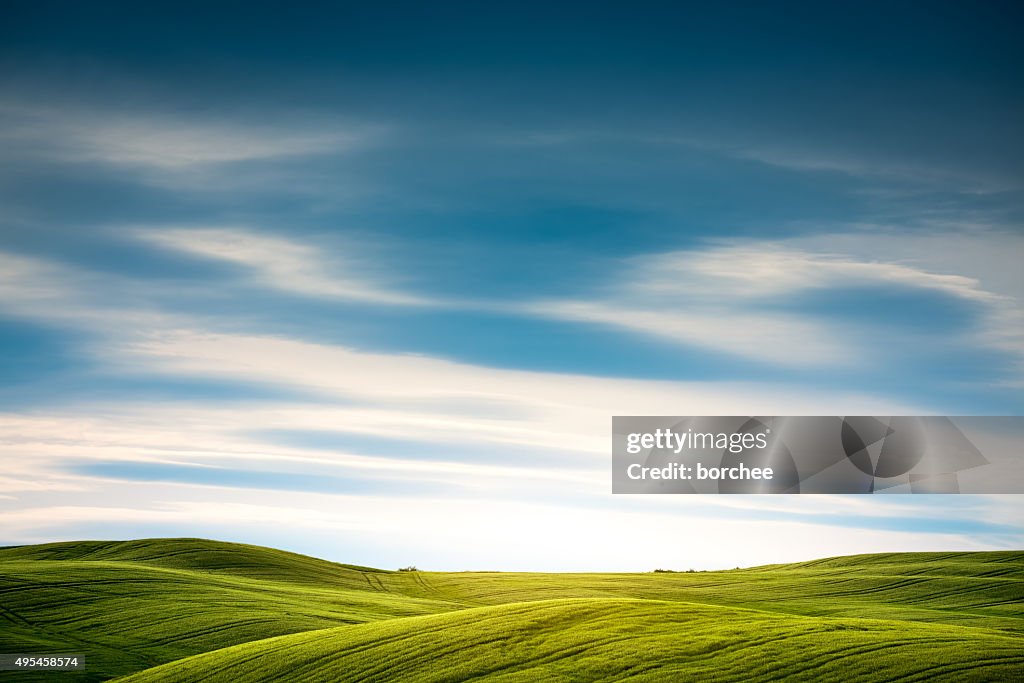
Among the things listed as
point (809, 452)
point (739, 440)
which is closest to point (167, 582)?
point (739, 440)

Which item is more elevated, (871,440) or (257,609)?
(871,440)

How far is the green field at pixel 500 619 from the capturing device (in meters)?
23.9

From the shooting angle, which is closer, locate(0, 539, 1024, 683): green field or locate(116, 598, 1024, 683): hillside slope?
locate(116, 598, 1024, 683): hillside slope

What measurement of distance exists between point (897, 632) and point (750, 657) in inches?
198

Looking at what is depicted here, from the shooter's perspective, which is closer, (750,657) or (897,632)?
(750,657)

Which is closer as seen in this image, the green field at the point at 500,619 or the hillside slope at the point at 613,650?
the hillside slope at the point at 613,650

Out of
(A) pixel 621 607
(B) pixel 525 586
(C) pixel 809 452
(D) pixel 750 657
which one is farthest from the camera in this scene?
(B) pixel 525 586

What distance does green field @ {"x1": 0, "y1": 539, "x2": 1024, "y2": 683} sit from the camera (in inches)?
942

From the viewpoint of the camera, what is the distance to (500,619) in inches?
1179

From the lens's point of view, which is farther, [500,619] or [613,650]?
[500,619]

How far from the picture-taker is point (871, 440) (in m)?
54.7

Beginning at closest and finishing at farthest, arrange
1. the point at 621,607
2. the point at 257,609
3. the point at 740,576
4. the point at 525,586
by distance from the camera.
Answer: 1. the point at 621,607
2. the point at 257,609
3. the point at 525,586
4. the point at 740,576

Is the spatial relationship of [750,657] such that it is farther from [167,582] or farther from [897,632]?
[167,582]

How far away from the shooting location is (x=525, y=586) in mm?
70312
